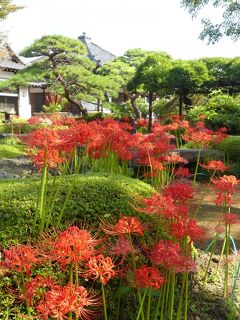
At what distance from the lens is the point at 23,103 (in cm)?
3069

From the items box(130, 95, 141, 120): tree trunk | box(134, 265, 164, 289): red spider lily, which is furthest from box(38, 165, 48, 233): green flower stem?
box(130, 95, 141, 120): tree trunk

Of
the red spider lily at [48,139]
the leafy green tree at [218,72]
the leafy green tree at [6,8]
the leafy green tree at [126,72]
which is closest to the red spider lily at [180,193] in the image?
the red spider lily at [48,139]

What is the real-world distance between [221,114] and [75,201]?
39.0ft

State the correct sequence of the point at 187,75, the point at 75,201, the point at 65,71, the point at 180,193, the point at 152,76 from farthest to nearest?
the point at 65,71, the point at 152,76, the point at 187,75, the point at 75,201, the point at 180,193

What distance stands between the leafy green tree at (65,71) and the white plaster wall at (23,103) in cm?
1247

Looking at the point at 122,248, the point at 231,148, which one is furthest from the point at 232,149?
the point at 122,248

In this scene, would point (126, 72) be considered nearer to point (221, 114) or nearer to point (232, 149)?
point (221, 114)

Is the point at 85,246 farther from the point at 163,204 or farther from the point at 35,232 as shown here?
the point at 35,232

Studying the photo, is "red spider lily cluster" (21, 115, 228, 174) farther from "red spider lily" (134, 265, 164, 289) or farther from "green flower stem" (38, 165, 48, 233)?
"red spider lily" (134, 265, 164, 289)

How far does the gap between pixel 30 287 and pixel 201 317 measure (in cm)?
178

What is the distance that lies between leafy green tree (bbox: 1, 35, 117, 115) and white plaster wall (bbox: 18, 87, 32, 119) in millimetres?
12469

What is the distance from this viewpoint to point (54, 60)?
56.6 ft

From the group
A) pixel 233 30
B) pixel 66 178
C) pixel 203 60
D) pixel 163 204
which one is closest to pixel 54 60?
pixel 203 60

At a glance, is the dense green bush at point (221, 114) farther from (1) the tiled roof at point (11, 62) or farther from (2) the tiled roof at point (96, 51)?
(2) the tiled roof at point (96, 51)
